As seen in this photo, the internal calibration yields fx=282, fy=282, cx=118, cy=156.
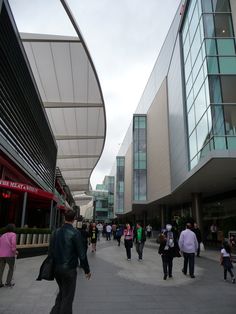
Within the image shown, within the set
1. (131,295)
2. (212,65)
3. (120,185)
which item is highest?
(120,185)

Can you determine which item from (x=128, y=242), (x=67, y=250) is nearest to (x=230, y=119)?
(x=128, y=242)

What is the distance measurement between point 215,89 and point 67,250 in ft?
48.5

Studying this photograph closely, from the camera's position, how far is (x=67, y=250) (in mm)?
3938

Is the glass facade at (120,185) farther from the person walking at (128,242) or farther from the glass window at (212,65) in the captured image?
the person walking at (128,242)

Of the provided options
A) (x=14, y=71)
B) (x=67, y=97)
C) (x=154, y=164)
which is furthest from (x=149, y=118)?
(x=14, y=71)

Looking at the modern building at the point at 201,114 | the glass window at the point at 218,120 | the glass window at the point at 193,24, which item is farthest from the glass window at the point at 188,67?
the glass window at the point at 218,120

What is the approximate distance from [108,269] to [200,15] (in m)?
16.3

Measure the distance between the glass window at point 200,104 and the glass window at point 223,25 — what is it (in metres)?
3.71

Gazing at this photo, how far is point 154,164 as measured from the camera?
36.7 meters

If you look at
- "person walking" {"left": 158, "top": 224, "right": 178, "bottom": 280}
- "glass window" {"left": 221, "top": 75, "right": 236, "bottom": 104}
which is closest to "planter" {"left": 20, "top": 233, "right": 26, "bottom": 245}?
"person walking" {"left": 158, "top": 224, "right": 178, "bottom": 280}

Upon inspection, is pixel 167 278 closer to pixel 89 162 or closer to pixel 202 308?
pixel 202 308

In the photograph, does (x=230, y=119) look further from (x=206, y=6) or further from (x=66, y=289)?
(x=66, y=289)

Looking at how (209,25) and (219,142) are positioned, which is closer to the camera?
(219,142)

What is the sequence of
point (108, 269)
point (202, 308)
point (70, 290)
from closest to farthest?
point (70, 290) < point (202, 308) < point (108, 269)
